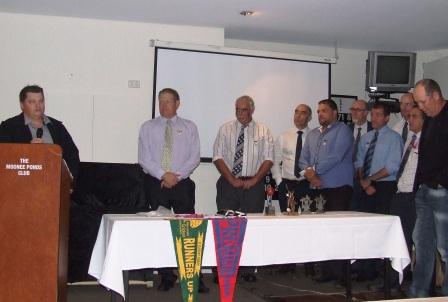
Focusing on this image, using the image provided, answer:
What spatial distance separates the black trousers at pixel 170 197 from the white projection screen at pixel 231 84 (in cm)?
161

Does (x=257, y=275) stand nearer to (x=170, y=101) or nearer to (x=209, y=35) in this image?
(x=170, y=101)

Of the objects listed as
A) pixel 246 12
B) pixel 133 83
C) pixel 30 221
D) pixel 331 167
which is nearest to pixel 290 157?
pixel 331 167

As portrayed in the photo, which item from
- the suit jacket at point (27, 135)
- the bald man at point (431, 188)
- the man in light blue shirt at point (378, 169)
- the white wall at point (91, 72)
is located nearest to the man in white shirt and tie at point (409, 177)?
the man in light blue shirt at point (378, 169)

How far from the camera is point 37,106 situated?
12.0 ft

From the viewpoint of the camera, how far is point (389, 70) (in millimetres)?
7102

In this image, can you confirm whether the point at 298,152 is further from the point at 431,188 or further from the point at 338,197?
the point at 431,188

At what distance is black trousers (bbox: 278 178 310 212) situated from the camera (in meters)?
5.67

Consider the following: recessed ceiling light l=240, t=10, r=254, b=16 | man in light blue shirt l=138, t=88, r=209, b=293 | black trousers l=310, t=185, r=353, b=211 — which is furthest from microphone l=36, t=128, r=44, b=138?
recessed ceiling light l=240, t=10, r=254, b=16

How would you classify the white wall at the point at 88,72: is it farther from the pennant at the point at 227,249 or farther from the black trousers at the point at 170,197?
the pennant at the point at 227,249

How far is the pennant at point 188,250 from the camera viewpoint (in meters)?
3.29

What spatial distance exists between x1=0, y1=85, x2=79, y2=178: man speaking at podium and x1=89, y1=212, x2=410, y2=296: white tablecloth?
639 mm

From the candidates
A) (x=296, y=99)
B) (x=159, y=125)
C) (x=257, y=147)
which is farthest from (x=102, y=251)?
(x=296, y=99)

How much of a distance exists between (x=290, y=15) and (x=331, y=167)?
1.83 metres

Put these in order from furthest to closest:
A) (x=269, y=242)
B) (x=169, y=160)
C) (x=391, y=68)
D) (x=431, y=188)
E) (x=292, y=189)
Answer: (x=391, y=68)
(x=292, y=189)
(x=169, y=160)
(x=431, y=188)
(x=269, y=242)
